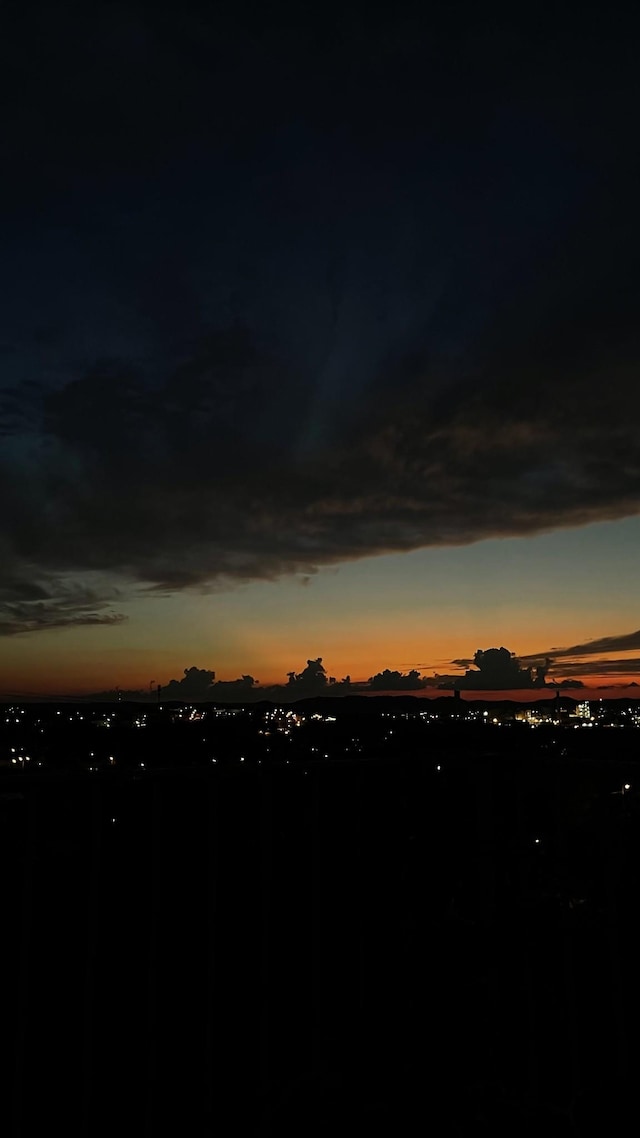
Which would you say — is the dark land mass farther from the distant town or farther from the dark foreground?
the distant town

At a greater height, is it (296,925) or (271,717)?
(296,925)

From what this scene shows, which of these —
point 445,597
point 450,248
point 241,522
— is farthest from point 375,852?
point 445,597

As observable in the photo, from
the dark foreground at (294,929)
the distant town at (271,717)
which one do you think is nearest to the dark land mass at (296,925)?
the dark foreground at (294,929)

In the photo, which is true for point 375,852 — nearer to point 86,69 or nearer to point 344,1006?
point 344,1006

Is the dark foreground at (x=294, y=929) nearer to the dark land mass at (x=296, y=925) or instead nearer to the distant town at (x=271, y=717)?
the dark land mass at (x=296, y=925)

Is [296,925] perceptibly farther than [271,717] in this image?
No

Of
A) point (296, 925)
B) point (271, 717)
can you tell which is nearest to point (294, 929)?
point (296, 925)

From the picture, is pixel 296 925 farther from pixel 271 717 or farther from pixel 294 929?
pixel 271 717
